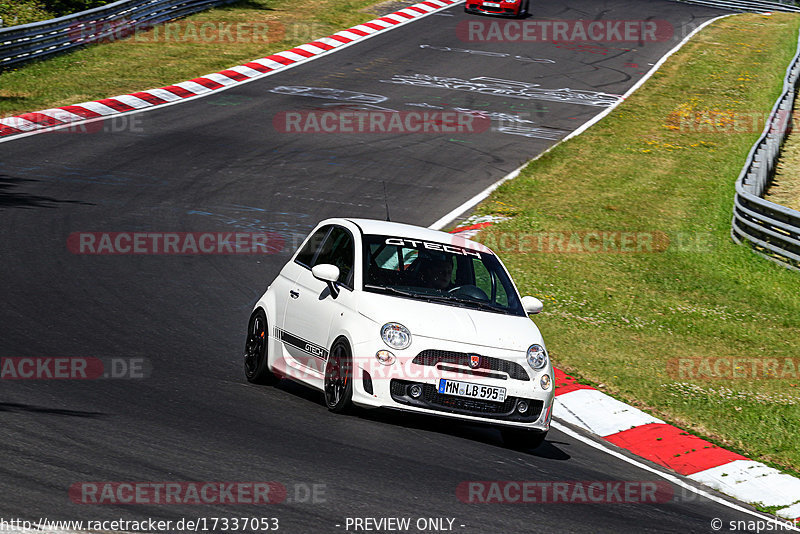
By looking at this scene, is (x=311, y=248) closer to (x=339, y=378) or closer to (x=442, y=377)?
(x=339, y=378)

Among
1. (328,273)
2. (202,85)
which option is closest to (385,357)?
(328,273)

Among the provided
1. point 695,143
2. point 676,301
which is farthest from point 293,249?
point 695,143

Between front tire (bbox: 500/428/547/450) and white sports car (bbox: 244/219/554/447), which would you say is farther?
front tire (bbox: 500/428/547/450)

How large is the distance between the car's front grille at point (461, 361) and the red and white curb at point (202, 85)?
14.7 m

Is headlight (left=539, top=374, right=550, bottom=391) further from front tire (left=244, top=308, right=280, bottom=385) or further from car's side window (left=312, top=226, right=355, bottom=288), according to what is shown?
front tire (left=244, top=308, right=280, bottom=385)

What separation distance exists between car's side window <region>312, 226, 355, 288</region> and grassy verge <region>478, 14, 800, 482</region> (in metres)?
3.70

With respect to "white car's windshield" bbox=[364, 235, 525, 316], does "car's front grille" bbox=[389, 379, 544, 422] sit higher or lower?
lower

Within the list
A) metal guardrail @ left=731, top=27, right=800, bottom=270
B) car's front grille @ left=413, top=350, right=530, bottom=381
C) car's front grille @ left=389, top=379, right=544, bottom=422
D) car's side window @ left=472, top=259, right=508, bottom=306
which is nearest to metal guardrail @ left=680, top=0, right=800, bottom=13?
metal guardrail @ left=731, top=27, right=800, bottom=270

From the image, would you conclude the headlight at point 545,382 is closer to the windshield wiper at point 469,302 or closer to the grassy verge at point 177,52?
the windshield wiper at point 469,302

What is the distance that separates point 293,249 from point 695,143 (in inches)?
562

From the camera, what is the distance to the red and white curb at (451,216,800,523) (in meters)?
9.56

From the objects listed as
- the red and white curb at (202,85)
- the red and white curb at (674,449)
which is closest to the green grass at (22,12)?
the red and white curb at (202,85)

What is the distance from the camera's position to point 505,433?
368 inches

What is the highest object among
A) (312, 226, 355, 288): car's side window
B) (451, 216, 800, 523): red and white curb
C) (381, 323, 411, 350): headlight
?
(312, 226, 355, 288): car's side window
